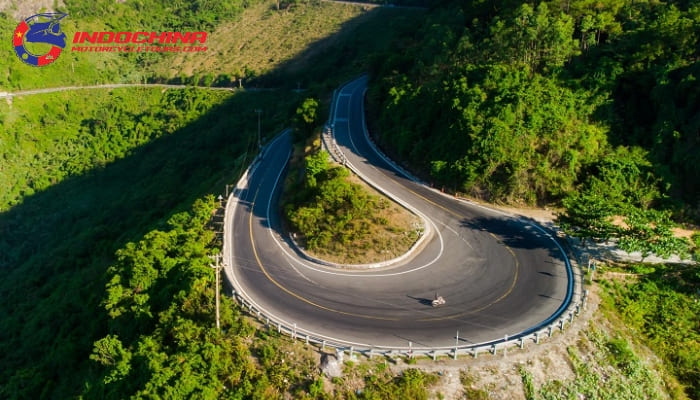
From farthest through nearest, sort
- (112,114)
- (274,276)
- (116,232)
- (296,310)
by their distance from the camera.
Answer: (112,114)
(116,232)
(274,276)
(296,310)

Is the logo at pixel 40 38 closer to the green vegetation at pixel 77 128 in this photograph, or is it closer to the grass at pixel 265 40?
the green vegetation at pixel 77 128

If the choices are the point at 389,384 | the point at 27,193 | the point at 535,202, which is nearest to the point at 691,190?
the point at 535,202

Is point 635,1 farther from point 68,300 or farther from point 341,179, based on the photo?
point 68,300

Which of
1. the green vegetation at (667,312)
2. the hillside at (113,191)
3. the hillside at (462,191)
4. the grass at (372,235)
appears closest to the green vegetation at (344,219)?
the grass at (372,235)

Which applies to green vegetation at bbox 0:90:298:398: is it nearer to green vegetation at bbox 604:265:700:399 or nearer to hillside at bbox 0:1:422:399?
hillside at bbox 0:1:422:399

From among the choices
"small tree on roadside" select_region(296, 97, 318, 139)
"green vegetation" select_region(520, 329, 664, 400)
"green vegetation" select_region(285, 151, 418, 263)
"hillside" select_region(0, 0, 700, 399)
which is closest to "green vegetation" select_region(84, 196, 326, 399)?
"hillside" select_region(0, 0, 700, 399)

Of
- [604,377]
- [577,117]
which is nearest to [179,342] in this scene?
[604,377]

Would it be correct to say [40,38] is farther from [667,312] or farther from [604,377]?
[604,377]
